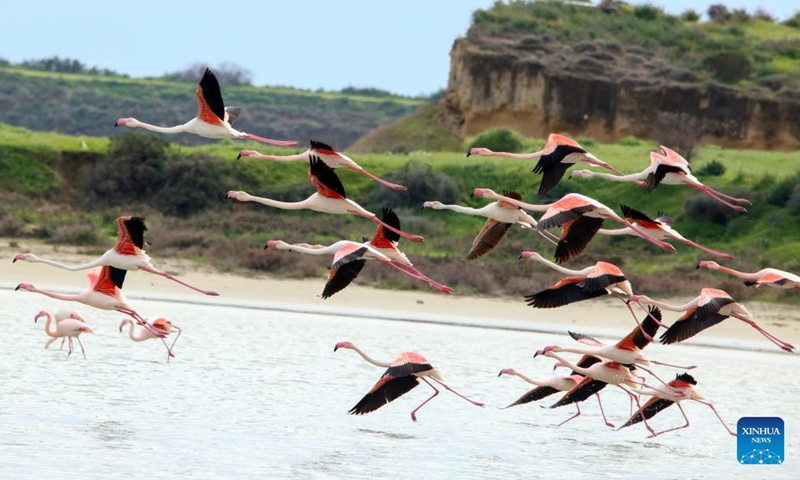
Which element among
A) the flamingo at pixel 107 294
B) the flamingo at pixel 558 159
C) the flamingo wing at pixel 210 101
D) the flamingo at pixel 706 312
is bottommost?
the flamingo at pixel 107 294

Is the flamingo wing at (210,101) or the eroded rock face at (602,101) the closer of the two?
the flamingo wing at (210,101)

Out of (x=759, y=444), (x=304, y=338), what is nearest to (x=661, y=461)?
(x=759, y=444)

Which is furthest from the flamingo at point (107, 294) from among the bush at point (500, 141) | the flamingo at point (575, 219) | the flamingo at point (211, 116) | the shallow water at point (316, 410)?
the bush at point (500, 141)

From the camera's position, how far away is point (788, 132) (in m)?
35.6

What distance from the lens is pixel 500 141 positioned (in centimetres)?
3256

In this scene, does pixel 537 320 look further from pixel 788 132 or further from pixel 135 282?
pixel 788 132

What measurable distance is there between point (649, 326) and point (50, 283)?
35.3 ft

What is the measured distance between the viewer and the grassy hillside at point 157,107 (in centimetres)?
6162

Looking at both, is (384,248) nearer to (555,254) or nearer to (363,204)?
(555,254)

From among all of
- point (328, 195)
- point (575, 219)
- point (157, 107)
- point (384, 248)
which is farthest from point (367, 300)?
point (157, 107)

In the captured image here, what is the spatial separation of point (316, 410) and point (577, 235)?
11.7 feet

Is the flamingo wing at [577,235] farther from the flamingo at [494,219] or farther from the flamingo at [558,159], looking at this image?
the flamingo at [558,159]

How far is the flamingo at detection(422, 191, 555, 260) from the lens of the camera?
11172 mm

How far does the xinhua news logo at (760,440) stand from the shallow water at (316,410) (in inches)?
4.7
